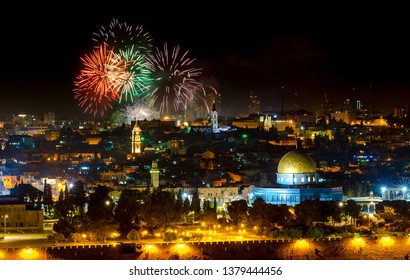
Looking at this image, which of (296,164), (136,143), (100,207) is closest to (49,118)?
(136,143)

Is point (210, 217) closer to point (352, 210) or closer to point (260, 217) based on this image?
point (260, 217)

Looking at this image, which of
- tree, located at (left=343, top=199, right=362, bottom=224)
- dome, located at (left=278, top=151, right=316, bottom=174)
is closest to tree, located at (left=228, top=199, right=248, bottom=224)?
tree, located at (left=343, top=199, right=362, bottom=224)

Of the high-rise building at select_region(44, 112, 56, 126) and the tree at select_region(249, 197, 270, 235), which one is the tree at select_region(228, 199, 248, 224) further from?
the high-rise building at select_region(44, 112, 56, 126)

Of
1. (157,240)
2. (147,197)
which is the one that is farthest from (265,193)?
(157,240)

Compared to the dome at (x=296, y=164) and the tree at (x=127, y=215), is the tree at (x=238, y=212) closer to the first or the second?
the tree at (x=127, y=215)

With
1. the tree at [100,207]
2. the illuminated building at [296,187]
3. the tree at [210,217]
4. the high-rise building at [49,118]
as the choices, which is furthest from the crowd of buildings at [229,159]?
the high-rise building at [49,118]

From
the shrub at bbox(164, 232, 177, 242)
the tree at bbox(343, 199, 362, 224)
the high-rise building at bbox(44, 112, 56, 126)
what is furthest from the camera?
the high-rise building at bbox(44, 112, 56, 126)
